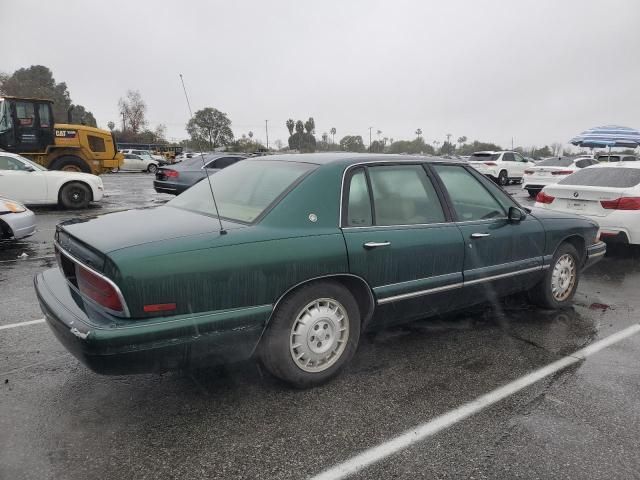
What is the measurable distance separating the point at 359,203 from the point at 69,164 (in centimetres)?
1512

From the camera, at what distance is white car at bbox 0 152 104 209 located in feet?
34.2

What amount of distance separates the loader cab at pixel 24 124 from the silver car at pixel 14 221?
908 cm

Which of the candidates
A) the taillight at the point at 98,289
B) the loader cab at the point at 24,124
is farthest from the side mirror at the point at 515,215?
the loader cab at the point at 24,124

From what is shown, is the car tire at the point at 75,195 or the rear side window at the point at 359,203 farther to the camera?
the car tire at the point at 75,195

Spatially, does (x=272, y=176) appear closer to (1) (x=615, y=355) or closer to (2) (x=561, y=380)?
(2) (x=561, y=380)

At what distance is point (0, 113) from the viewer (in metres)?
14.5

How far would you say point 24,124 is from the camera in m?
14.6

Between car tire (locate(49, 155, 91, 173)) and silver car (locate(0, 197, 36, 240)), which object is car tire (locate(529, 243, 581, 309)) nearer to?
silver car (locate(0, 197, 36, 240))

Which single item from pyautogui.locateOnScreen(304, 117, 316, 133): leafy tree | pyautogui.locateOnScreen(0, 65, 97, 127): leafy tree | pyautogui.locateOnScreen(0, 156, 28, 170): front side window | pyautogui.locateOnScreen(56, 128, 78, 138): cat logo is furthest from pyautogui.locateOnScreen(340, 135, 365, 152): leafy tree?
pyautogui.locateOnScreen(0, 65, 97, 127): leafy tree

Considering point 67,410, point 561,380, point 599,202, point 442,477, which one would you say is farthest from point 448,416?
point 599,202

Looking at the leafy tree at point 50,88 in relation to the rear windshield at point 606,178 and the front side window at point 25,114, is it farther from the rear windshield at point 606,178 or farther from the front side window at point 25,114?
the rear windshield at point 606,178

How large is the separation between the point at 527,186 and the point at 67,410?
16352 mm

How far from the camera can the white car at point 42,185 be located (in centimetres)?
1041

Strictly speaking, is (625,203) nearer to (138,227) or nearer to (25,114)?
(138,227)
